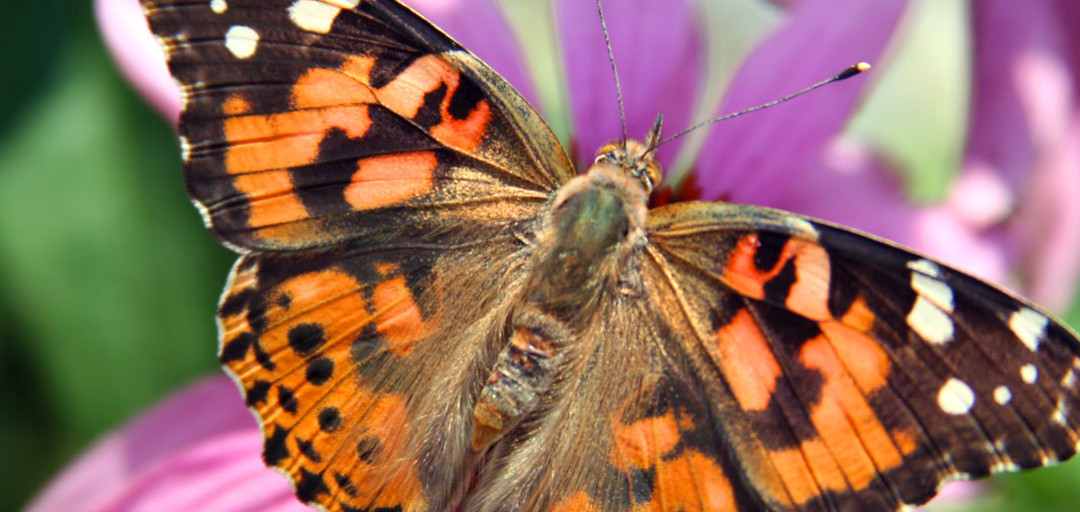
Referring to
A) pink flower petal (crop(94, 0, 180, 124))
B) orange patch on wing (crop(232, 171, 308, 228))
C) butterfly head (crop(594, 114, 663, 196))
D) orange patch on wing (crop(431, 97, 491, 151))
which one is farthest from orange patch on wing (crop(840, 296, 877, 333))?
pink flower petal (crop(94, 0, 180, 124))

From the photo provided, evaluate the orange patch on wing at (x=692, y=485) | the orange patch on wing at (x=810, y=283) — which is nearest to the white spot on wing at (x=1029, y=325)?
the orange patch on wing at (x=810, y=283)

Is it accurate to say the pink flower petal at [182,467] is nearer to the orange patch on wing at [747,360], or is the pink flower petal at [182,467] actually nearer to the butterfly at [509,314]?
the butterfly at [509,314]

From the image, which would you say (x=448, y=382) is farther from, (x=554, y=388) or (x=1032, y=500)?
(x=1032, y=500)

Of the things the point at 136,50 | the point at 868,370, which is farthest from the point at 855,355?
the point at 136,50

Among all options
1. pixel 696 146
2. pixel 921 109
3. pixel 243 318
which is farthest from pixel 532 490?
pixel 921 109

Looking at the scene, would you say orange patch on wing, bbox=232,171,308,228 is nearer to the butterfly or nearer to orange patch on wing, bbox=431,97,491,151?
the butterfly

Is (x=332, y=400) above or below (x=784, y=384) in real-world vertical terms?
above

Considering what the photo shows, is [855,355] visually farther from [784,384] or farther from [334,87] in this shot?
[334,87]
